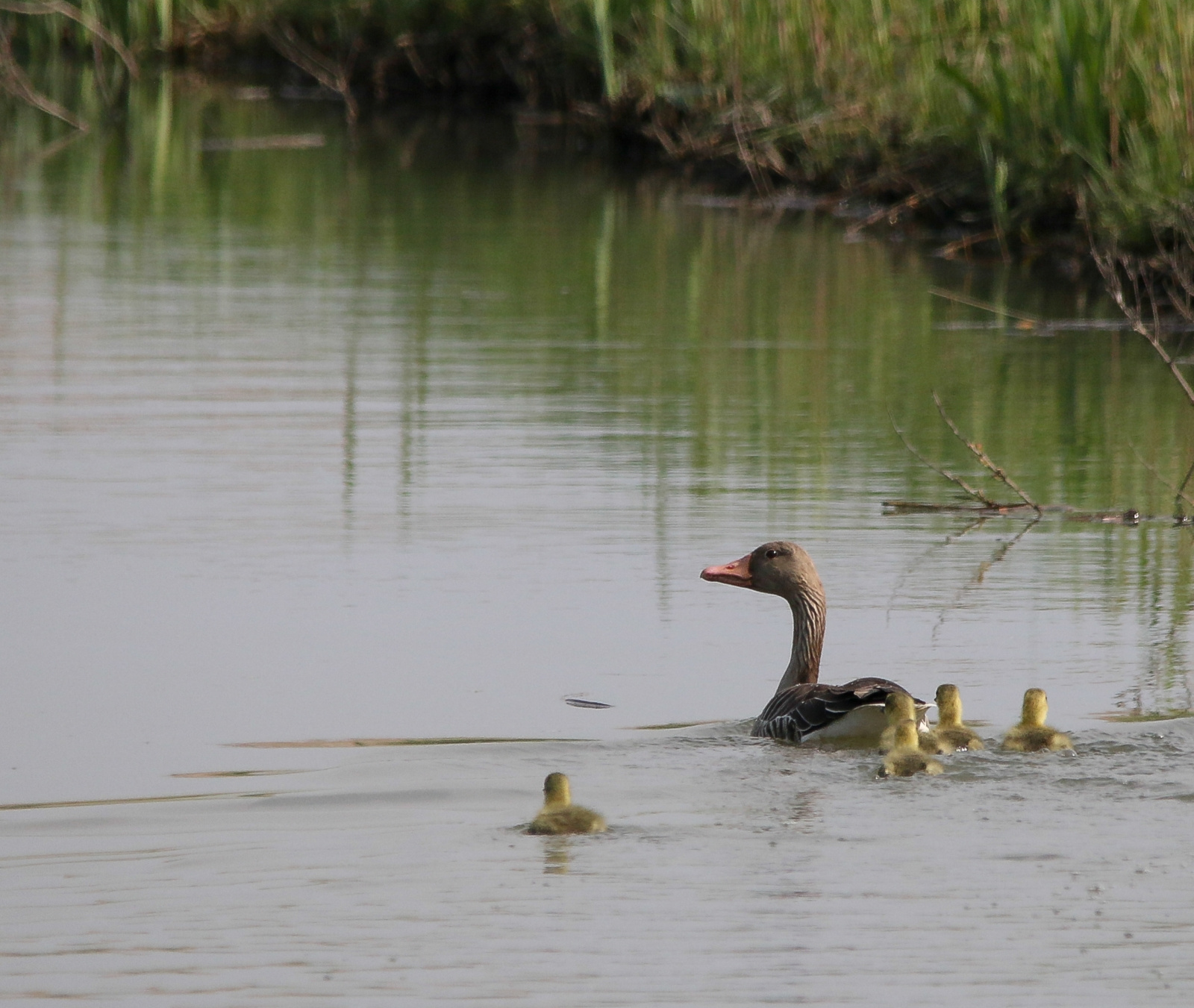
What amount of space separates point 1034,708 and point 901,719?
1.31 feet

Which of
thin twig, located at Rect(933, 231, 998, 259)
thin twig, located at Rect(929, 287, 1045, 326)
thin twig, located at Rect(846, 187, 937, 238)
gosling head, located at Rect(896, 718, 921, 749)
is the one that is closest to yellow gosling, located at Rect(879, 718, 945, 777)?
gosling head, located at Rect(896, 718, 921, 749)

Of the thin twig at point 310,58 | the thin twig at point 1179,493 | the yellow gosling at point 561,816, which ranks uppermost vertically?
the thin twig at point 310,58

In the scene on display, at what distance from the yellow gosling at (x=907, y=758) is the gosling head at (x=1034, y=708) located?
0.32m

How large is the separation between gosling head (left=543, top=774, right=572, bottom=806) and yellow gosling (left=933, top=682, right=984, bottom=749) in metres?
1.17

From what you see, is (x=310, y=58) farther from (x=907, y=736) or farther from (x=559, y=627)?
(x=907, y=736)

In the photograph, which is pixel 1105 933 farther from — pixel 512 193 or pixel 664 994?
pixel 512 193

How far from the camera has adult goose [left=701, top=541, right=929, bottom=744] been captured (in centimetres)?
642

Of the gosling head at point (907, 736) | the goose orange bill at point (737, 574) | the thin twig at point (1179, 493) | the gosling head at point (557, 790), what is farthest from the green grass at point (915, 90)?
the gosling head at point (557, 790)

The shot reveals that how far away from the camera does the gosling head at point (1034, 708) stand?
629 centimetres

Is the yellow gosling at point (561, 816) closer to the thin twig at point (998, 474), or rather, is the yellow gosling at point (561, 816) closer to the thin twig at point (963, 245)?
the thin twig at point (998, 474)

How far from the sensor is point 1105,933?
5.00 m

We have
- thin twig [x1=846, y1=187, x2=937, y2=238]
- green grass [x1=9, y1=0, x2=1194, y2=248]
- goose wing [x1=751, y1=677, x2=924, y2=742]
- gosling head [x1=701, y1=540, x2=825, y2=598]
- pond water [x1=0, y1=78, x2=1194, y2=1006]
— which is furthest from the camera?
thin twig [x1=846, y1=187, x2=937, y2=238]

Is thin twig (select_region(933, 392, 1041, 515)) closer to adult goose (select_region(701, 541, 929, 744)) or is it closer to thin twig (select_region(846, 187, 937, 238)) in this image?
adult goose (select_region(701, 541, 929, 744))

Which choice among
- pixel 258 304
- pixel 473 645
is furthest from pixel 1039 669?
pixel 258 304
